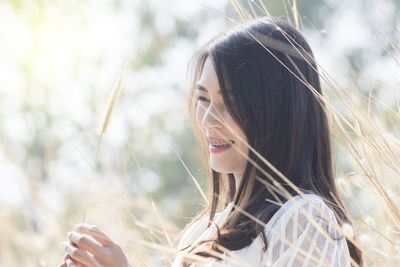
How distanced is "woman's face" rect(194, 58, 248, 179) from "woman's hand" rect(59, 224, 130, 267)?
1.11 ft

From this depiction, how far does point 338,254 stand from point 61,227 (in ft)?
4.97

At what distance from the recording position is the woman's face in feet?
4.72

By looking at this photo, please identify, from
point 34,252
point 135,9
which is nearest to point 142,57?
point 135,9

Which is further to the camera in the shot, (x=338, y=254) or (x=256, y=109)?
(x=256, y=109)

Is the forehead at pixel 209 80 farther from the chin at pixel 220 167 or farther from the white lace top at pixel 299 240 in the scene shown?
the white lace top at pixel 299 240

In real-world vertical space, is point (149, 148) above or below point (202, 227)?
below

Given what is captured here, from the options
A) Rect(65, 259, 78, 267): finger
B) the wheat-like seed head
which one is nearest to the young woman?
Rect(65, 259, 78, 267): finger

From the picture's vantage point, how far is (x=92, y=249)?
4.20ft

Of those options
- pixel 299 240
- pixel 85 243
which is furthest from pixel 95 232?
pixel 299 240

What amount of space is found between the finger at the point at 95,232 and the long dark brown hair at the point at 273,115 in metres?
0.25

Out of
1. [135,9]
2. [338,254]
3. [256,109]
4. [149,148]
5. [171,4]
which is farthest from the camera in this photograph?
[135,9]

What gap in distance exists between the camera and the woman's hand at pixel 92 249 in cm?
126

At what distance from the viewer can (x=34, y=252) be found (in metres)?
2.59

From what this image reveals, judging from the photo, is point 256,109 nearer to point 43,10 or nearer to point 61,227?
point 61,227
